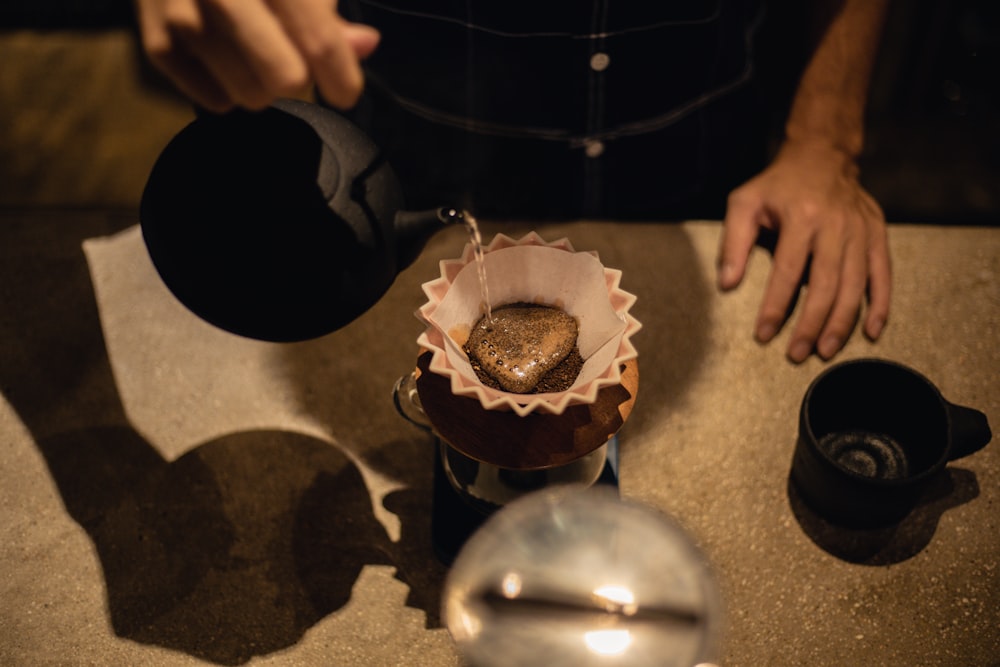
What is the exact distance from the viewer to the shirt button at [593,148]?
1.41m

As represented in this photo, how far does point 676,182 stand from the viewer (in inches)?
60.9

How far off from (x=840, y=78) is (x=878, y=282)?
1.48ft

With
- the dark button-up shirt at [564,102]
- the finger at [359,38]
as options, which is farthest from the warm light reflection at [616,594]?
the dark button-up shirt at [564,102]

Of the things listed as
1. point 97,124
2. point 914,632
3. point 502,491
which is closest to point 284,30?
point 502,491

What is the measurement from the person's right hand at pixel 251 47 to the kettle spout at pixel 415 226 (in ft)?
0.62

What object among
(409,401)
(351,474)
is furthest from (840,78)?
(351,474)

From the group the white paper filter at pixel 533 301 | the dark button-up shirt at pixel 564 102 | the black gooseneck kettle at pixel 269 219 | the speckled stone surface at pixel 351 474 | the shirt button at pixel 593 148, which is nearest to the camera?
the black gooseneck kettle at pixel 269 219

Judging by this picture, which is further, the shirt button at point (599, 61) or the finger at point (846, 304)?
the shirt button at point (599, 61)

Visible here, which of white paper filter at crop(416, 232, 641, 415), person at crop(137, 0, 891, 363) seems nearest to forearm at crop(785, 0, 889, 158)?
person at crop(137, 0, 891, 363)

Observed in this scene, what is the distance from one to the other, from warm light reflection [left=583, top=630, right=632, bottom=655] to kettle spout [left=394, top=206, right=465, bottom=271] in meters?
0.41

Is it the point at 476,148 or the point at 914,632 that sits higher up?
the point at 476,148

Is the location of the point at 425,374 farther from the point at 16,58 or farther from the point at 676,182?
the point at 16,58

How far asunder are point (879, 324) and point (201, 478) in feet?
3.35

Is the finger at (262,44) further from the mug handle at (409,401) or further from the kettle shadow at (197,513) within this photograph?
the kettle shadow at (197,513)
